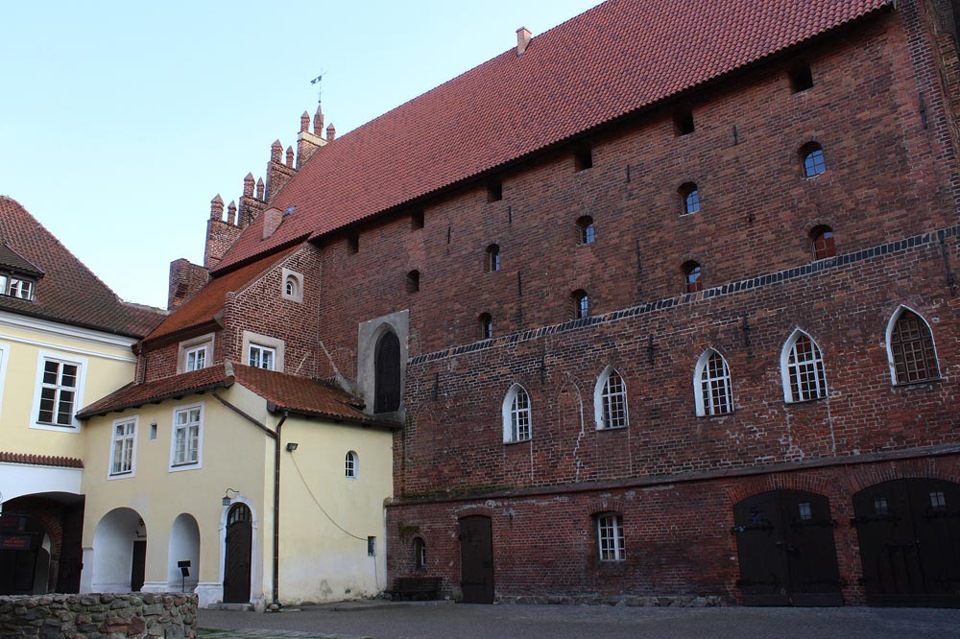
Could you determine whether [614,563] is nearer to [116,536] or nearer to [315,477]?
[315,477]

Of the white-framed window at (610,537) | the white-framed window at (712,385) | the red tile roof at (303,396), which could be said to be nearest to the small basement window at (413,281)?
the red tile roof at (303,396)

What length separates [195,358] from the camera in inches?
909

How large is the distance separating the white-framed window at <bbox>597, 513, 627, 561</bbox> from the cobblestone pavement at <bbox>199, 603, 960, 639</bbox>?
117 centimetres

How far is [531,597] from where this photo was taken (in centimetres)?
1786

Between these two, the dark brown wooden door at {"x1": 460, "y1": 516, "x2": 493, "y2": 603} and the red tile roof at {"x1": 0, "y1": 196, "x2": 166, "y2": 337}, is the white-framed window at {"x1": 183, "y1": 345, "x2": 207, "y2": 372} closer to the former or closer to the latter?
the red tile roof at {"x1": 0, "y1": 196, "x2": 166, "y2": 337}

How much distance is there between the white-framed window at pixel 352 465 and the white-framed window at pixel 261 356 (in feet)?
12.6

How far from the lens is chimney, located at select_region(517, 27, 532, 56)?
83.5 ft

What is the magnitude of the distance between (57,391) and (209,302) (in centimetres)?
457

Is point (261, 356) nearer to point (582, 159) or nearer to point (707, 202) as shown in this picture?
point (582, 159)

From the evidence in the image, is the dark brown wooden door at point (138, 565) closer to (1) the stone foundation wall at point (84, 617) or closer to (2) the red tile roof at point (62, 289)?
(2) the red tile roof at point (62, 289)

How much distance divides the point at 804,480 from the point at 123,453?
Answer: 54.0 ft

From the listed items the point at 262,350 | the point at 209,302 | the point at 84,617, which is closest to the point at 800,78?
the point at 262,350

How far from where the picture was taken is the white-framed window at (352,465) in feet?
68.4

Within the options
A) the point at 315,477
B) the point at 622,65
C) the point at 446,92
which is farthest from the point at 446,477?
the point at 446,92
